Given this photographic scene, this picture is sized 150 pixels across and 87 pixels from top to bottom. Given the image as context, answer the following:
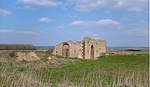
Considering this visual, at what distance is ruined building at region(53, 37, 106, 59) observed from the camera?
3838 cm

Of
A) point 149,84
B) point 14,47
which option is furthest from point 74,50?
point 149,84

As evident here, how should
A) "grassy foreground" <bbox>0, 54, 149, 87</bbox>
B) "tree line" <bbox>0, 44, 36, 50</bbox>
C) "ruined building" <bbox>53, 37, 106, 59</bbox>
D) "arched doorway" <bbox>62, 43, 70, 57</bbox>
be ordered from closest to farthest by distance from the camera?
"grassy foreground" <bbox>0, 54, 149, 87</bbox>
"ruined building" <bbox>53, 37, 106, 59</bbox>
"arched doorway" <bbox>62, 43, 70, 57</bbox>
"tree line" <bbox>0, 44, 36, 50</bbox>

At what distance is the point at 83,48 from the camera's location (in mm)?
38312

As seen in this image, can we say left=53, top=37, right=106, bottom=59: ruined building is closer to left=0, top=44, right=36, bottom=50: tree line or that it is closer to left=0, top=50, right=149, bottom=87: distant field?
left=0, top=44, right=36, bottom=50: tree line

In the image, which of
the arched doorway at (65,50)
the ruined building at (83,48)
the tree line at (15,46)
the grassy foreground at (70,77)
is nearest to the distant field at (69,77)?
the grassy foreground at (70,77)

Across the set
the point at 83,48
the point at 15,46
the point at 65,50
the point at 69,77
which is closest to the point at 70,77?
the point at 69,77

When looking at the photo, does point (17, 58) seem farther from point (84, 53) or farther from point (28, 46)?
point (28, 46)

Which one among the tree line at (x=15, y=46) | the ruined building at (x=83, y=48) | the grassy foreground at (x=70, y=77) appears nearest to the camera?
the grassy foreground at (x=70, y=77)

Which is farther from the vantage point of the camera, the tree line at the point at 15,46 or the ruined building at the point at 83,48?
the tree line at the point at 15,46

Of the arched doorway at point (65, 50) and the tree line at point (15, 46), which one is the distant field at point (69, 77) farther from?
the tree line at point (15, 46)

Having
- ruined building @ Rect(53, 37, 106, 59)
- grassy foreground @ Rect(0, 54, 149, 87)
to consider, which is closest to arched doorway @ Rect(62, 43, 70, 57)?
ruined building @ Rect(53, 37, 106, 59)

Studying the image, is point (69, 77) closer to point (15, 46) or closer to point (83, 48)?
point (83, 48)

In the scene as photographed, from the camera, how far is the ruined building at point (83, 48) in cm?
3838

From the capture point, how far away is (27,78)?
9727 mm
